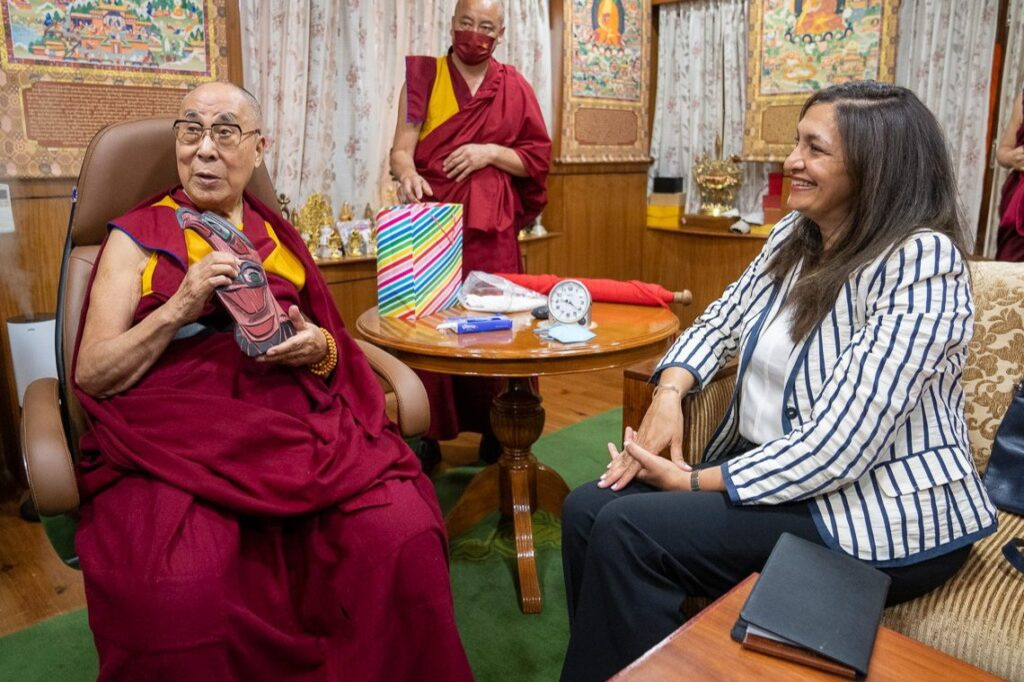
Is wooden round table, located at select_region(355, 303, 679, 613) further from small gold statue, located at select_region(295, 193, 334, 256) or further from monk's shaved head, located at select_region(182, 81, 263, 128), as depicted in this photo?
small gold statue, located at select_region(295, 193, 334, 256)

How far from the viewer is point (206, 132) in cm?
150

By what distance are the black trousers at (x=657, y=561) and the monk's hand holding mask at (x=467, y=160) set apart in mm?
1403

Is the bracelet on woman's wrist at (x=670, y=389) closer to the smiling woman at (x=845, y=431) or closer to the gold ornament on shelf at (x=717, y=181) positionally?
the smiling woman at (x=845, y=431)

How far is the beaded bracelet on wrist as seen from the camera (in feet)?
4.95

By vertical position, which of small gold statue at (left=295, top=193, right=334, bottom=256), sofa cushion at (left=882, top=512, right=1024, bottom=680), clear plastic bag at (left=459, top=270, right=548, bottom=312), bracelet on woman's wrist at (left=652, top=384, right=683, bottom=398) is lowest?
sofa cushion at (left=882, top=512, right=1024, bottom=680)

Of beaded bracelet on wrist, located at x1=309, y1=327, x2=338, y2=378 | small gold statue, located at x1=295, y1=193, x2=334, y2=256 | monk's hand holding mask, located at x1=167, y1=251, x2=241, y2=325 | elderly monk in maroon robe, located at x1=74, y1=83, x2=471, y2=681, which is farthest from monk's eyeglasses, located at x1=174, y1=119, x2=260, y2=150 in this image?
small gold statue, located at x1=295, y1=193, x2=334, y2=256

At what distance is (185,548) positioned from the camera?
1.22m

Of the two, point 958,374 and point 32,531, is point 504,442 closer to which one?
point 958,374

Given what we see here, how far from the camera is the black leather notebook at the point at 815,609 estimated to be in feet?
3.10

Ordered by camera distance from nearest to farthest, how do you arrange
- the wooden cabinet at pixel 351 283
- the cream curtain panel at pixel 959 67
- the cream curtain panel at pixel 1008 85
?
the wooden cabinet at pixel 351 283 < the cream curtain panel at pixel 1008 85 < the cream curtain panel at pixel 959 67

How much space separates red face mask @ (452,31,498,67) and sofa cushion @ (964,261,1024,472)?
4.97 ft

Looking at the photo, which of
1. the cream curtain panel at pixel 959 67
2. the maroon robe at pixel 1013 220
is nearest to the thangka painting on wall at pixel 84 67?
the maroon robe at pixel 1013 220

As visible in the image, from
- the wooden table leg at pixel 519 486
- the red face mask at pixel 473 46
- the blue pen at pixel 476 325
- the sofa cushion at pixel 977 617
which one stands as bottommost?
the wooden table leg at pixel 519 486

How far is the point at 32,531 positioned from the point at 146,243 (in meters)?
1.36
